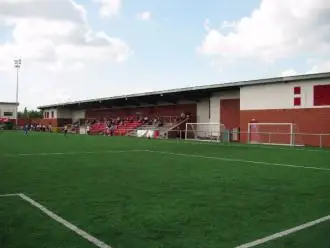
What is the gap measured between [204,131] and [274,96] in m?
11.4

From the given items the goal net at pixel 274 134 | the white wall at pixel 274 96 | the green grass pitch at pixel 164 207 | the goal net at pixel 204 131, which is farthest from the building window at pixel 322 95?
the green grass pitch at pixel 164 207

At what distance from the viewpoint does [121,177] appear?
1213cm

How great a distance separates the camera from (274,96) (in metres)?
35.5

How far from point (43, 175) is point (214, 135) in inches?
1236

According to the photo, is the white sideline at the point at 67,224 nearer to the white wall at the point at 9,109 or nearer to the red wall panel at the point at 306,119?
the red wall panel at the point at 306,119

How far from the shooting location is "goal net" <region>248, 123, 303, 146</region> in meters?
33.2

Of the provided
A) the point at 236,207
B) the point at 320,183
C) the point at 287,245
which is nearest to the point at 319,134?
the point at 320,183

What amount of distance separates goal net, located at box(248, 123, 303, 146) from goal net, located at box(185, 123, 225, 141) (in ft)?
15.5

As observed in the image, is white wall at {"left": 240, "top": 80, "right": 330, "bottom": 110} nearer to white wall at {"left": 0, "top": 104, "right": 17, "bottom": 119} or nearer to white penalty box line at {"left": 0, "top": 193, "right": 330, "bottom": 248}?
white penalty box line at {"left": 0, "top": 193, "right": 330, "bottom": 248}

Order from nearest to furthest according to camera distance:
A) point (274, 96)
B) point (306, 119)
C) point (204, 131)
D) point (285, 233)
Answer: point (285, 233), point (306, 119), point (274, 96), point (204, 131)

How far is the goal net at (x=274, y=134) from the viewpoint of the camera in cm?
3319

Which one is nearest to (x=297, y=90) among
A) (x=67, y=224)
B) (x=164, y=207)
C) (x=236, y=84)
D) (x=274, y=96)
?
(x=274, y=96)

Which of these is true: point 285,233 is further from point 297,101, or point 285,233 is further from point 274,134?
point 274,134

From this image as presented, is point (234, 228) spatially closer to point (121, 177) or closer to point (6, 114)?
point (121, 177)
